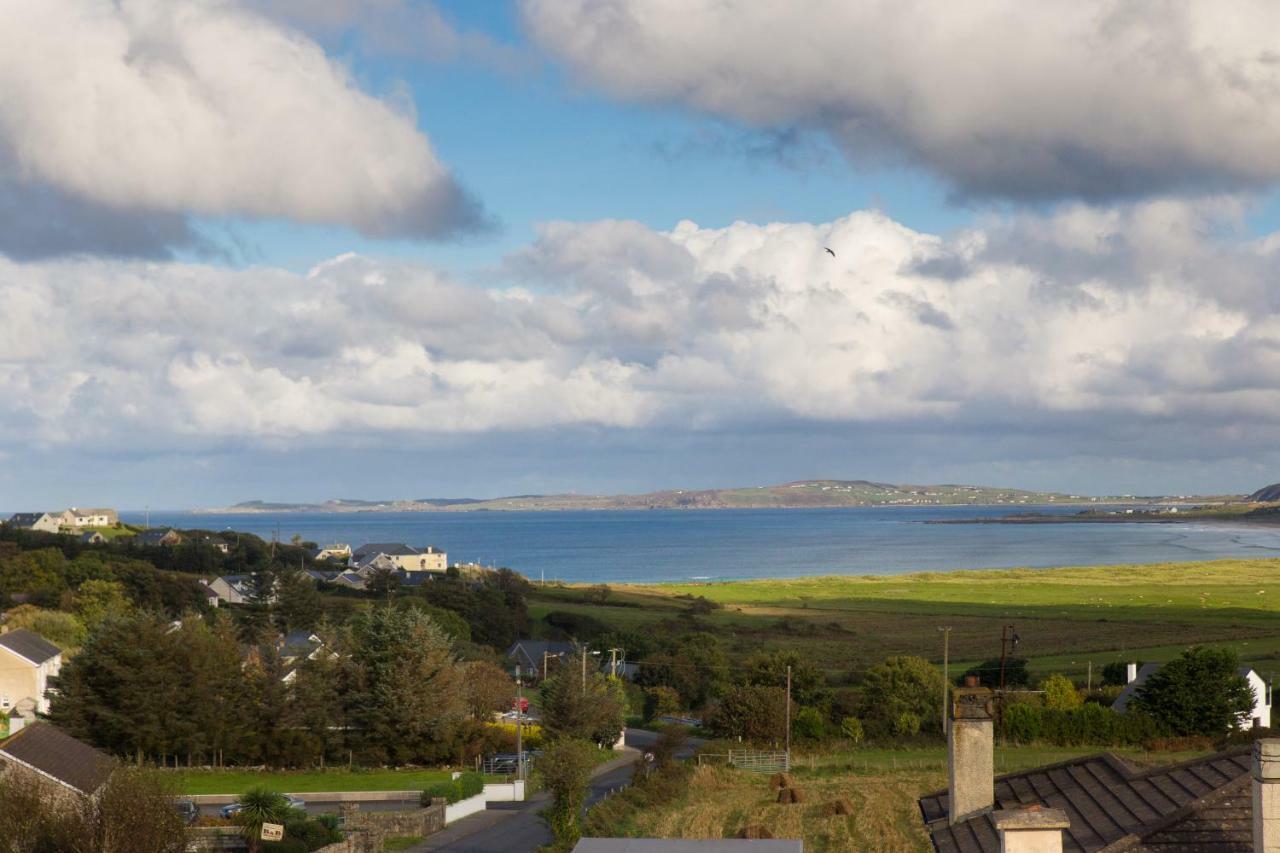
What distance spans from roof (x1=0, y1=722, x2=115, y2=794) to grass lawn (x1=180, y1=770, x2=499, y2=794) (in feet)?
20.7

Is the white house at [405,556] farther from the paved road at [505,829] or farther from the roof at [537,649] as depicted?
the paved road at [505,829]

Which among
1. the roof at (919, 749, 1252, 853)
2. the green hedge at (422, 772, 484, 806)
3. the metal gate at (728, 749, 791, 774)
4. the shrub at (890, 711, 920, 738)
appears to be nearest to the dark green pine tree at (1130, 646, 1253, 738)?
the shrub at (890, 711, 920, 738)

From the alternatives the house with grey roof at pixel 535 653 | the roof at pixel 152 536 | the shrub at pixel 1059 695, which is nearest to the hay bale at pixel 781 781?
the shrub at pixel 1059 695

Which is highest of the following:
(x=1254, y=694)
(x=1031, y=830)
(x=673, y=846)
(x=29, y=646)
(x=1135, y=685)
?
(x=1031, y=830)

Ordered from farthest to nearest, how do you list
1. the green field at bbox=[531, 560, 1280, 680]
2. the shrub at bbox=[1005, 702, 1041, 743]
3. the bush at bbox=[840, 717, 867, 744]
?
the green field at bbox=[531, 560, 1280, 680], the bush at bbox=[840, 717, 867, 744], the shrub at bbox=[1005, 702, 1041, 743]

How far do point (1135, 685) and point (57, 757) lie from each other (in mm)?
45529

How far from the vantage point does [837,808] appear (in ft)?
129

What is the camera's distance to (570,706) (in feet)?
186

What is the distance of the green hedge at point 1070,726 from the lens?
54.0m

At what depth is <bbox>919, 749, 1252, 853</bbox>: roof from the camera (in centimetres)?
1268

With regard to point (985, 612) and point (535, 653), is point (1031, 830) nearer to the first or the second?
point (535, 653)

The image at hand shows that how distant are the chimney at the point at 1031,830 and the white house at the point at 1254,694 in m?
49.4

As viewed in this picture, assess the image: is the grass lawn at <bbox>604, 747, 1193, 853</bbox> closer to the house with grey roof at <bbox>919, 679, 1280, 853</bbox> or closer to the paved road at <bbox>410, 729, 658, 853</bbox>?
the paved road at <bbox>410, 729, 658, 853</bbox>

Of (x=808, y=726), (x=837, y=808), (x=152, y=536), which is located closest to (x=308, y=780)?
(x=837, y=808)
